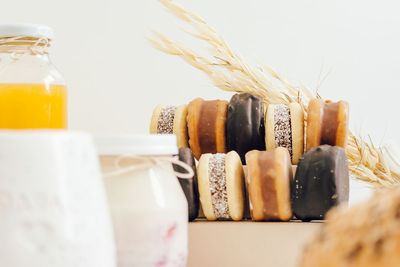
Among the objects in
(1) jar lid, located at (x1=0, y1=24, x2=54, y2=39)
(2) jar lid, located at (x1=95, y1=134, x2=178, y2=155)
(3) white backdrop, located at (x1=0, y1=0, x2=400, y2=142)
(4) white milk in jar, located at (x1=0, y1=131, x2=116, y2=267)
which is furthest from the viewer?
(3) white backdrop, located at (x1=0, y1=0, x2=400, y2=142)

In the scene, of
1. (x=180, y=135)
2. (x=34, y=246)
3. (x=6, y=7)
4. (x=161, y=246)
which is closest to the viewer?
(x=34, y=246)

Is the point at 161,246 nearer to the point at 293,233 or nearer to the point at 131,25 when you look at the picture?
the point at 293,233

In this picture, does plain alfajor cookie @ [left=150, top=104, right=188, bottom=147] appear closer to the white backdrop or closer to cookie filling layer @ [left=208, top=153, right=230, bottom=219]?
cookie filling layer @ [left=208, top=153, right=230, bottom=219]

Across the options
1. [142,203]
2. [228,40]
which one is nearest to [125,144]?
[142,203]

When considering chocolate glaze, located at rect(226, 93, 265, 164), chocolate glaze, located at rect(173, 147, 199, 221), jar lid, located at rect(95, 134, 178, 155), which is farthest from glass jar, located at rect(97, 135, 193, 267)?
chocolate glaze, located at rect(226, 93, 265, 164)

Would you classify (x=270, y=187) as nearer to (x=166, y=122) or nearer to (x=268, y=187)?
(x=268, y=187)

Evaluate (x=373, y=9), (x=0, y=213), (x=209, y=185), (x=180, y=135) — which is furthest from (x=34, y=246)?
(x=373, y=9)
